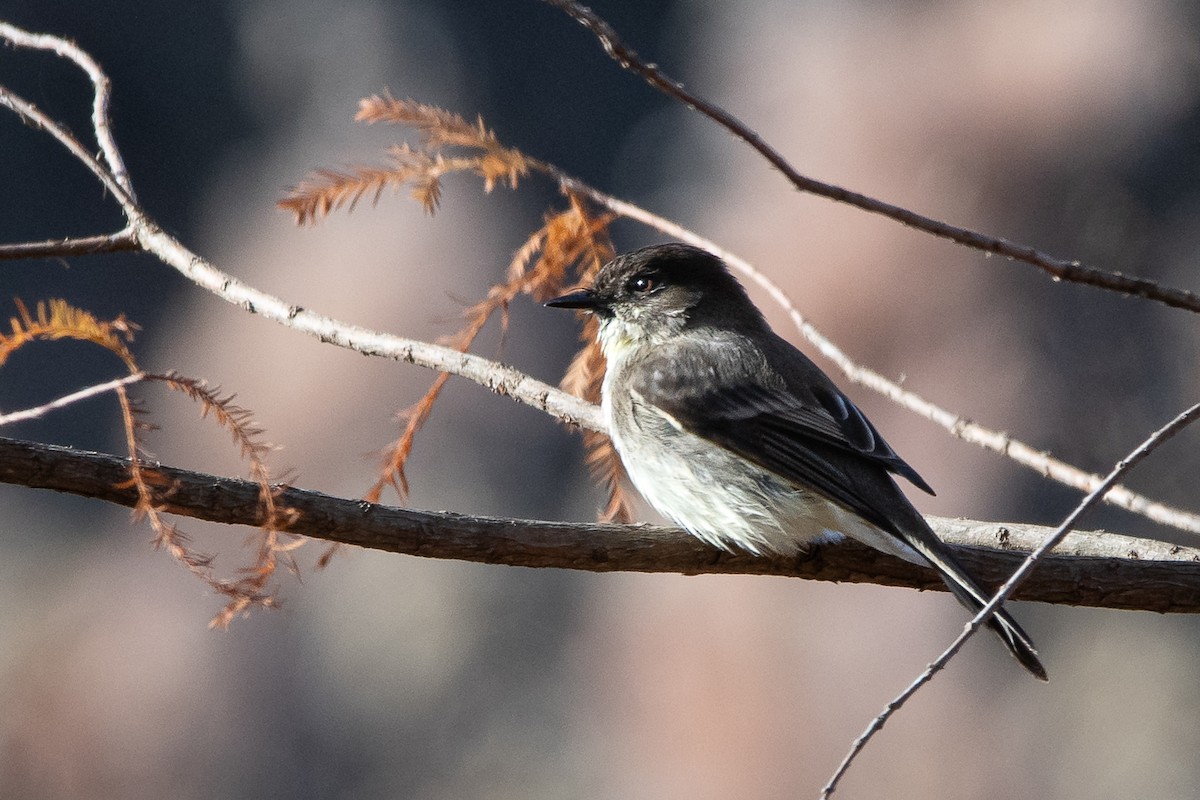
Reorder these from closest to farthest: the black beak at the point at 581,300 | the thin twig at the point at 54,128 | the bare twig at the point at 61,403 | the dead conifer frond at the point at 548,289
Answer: the bare twig at the point at 61,403
the thin twig at the point at 54,128
the dead conifer frond at the point at 548,289
the black beak at the point at 581,300

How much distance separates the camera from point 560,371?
395 inches

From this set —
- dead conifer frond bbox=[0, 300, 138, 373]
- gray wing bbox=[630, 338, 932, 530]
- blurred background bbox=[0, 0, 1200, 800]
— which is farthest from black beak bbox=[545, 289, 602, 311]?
blurred background bbox=[0, 0, 1200, 800]

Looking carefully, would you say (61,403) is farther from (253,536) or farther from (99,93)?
(99,93)

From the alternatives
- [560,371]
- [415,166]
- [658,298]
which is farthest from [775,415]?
[560,371]

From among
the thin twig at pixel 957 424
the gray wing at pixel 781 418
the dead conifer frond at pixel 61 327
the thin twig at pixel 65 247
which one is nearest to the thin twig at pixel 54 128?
the thin twig at pixel 65 247

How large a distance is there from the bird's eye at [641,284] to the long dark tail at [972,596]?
1.51m

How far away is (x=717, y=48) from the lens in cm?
1055

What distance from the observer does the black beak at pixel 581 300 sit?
390 centimetres

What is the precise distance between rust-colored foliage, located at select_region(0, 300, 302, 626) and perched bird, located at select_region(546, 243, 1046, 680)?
1242 mm

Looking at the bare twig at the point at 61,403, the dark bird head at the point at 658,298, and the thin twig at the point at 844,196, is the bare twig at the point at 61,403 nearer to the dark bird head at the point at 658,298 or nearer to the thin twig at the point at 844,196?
the thin twig at the point at 844,196

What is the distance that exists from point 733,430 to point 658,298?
27.8 inches

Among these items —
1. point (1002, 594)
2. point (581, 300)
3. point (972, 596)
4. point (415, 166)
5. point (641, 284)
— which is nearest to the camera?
point (1002, 594)

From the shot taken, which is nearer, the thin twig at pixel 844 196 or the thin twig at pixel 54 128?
the thin twig at pixel 844 196

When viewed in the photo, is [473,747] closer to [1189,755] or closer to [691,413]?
[1189,755]
